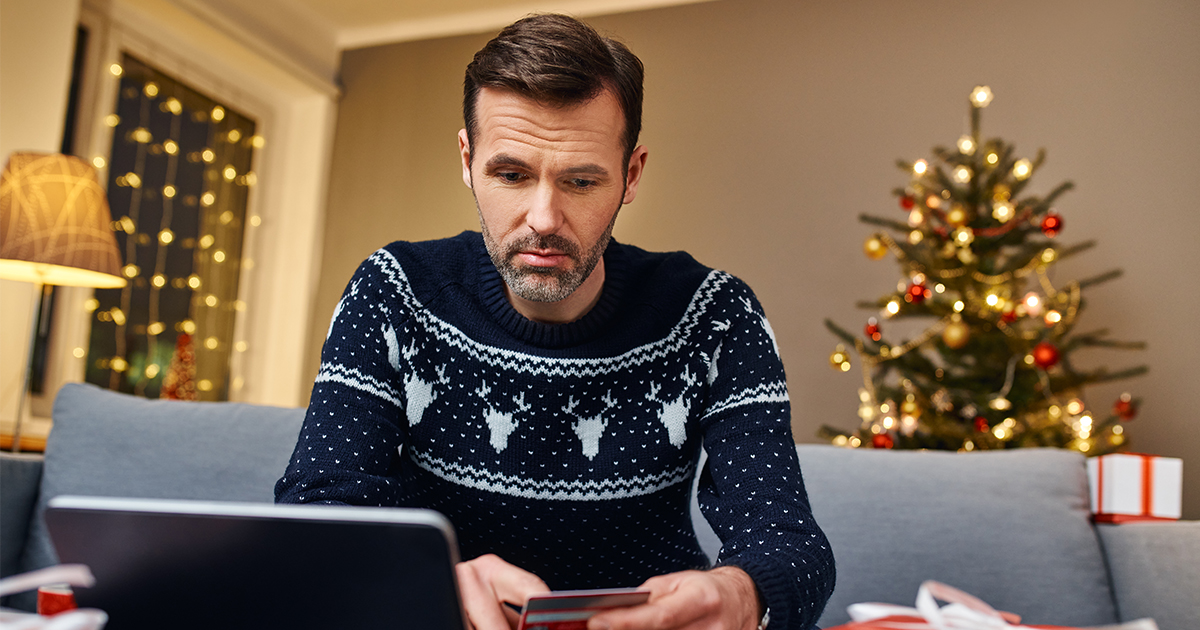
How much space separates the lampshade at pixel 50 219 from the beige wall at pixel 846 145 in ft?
7.14

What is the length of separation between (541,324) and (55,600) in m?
0.66

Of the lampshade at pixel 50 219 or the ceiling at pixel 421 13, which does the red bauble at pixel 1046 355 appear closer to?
the ceiling at pixel 421 13

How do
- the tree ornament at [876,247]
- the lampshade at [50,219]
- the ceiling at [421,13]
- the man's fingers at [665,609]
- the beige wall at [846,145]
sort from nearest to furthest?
1. the man's fingers at [665,609]
2. the lampshade at [50,219]
3. the tree ornament at [876,247]
4. the beige wall at [846,145]
5. the ceiling at [421,13]

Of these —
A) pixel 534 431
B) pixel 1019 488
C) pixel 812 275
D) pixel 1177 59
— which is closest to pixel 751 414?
pixel 534 431

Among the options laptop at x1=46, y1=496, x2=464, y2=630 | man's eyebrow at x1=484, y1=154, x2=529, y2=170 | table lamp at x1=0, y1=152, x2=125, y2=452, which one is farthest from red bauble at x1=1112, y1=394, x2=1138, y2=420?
table lamp at x1=0, y1=152, x2=125, y2=452

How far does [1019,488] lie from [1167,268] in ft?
7.59

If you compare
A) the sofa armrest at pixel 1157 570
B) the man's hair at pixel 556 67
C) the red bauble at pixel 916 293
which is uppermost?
the man's hair at pixel 556 67

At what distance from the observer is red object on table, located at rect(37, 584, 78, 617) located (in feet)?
1.87

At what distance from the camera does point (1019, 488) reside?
1494 mm

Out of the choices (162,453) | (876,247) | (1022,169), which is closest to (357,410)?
(162,453)

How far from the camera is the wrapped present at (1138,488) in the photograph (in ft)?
4.73

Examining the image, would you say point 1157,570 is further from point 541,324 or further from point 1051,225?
point 1051,225

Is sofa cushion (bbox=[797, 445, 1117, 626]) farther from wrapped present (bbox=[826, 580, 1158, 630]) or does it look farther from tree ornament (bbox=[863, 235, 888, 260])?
tree ornament (bbox=[863, 235, 888, 260])

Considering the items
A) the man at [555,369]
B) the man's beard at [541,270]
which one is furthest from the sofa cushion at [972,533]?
the man's beard at [541,270]
